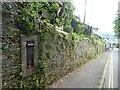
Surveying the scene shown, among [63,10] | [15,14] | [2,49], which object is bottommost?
[2,49]

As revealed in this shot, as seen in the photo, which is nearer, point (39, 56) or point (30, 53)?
point (30, 53)

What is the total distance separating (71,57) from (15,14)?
23.7ft

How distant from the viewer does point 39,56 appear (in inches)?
305

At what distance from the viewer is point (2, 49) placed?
17.9ft

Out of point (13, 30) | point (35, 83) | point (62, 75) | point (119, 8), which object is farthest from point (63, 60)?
point (119, 8)

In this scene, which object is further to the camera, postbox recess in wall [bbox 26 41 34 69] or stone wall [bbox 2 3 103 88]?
postbox recess in wall [bbox 26 41 34 69]

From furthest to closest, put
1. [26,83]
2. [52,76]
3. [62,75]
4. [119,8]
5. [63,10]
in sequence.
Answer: [119,8] → [63,10] → [62,75] → [52,76] → [26,83]

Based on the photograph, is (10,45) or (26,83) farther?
(26,83)

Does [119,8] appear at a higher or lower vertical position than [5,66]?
higher

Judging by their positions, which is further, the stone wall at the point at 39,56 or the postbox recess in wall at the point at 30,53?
the postbox recess in wall at the point at 30,53

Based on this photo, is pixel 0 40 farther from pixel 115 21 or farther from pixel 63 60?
pixel 115 21

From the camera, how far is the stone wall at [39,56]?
5680 millimetres

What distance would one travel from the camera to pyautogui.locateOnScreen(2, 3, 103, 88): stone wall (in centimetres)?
568

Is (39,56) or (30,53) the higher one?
(30,53)
